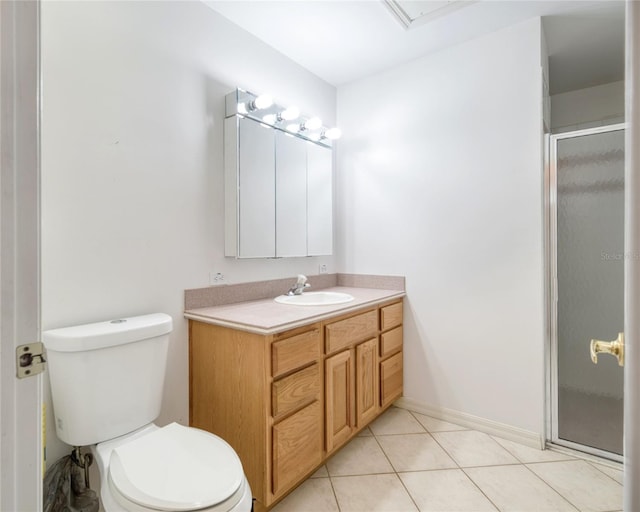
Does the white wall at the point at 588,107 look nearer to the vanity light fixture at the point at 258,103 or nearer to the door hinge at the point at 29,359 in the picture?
the vanity light fixture at the point at 258,103

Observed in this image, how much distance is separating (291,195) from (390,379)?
1.37 meters

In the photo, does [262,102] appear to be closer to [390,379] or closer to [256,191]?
[256,191]

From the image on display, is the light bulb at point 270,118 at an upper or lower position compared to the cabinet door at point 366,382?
upper

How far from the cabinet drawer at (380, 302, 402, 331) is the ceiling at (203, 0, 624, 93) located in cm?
168

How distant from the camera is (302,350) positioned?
1544mm

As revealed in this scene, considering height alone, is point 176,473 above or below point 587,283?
below

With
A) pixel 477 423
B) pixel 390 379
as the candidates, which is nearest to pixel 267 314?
pixel 390 379

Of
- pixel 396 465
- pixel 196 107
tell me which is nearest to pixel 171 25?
pixel 196 107

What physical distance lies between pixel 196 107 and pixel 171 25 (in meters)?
0.38

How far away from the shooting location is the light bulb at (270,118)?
2.01 m

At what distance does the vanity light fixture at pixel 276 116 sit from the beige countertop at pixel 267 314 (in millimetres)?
1050

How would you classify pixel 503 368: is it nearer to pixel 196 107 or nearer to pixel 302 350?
pixel 302 350

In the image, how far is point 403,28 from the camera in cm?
201

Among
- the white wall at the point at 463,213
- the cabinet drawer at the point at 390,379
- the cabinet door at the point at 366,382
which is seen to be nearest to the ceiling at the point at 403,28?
the white wall at the point at 463,213
